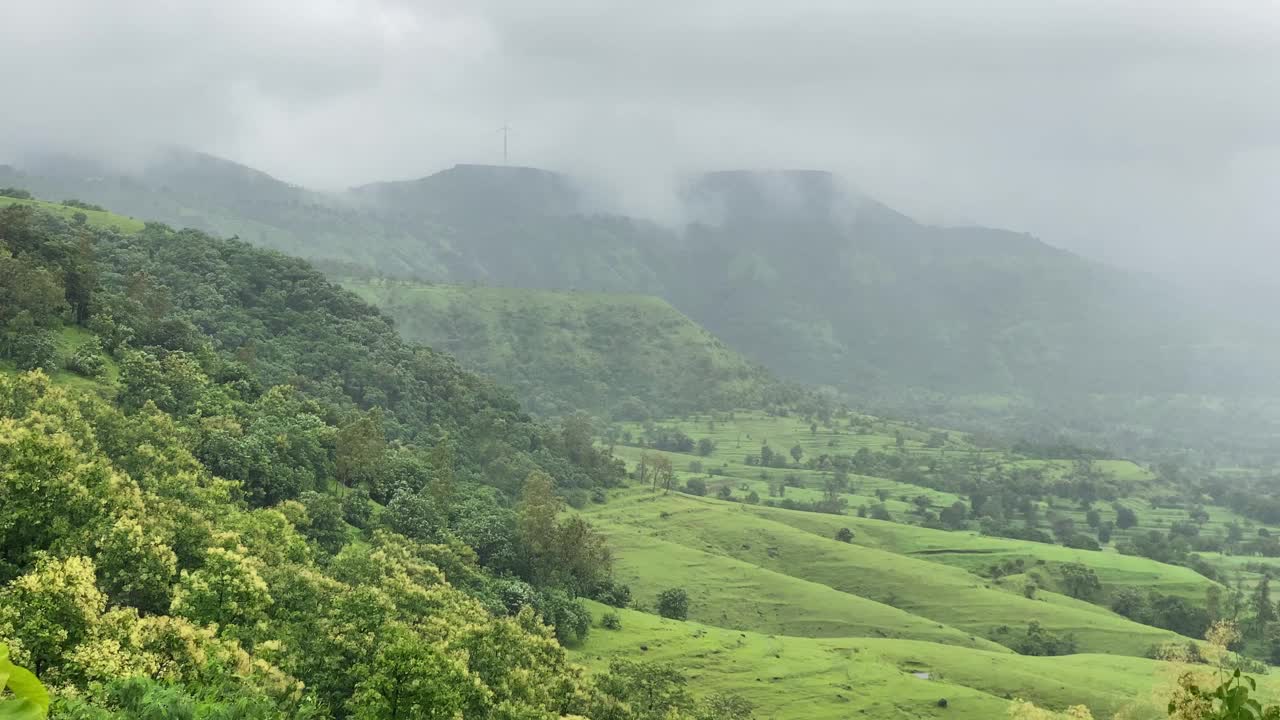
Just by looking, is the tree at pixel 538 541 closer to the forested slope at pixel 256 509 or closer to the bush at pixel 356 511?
the forested slope at pixel 256 509

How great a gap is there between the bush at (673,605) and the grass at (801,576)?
718 cm

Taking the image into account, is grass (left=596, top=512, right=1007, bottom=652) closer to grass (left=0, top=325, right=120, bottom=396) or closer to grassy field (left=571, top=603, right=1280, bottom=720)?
grassy field (left=571, top=603, right=1280, bottom=720)

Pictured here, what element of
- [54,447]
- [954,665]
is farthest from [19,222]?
[954,665]

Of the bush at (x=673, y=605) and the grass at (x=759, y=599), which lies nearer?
the bush at (x=673, y=605)

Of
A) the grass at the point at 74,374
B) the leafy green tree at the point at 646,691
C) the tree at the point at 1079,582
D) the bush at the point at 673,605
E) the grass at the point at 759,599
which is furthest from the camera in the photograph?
the tree at the point at 1079,582

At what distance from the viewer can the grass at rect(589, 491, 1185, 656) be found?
142 metres

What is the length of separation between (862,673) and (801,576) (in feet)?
202

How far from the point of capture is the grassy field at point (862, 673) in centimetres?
9431

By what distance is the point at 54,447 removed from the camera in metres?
49.6

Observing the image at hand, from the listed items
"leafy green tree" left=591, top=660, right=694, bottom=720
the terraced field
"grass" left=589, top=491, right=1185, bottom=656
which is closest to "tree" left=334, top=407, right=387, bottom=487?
the terraced field

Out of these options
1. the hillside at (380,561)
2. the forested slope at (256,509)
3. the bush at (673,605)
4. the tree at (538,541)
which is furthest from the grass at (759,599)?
the tree at (538,541)

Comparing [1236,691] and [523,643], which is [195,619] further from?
[1236,691]

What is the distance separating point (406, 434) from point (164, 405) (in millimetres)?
63000

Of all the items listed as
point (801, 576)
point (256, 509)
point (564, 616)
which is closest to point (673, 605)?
point (564, 616)
